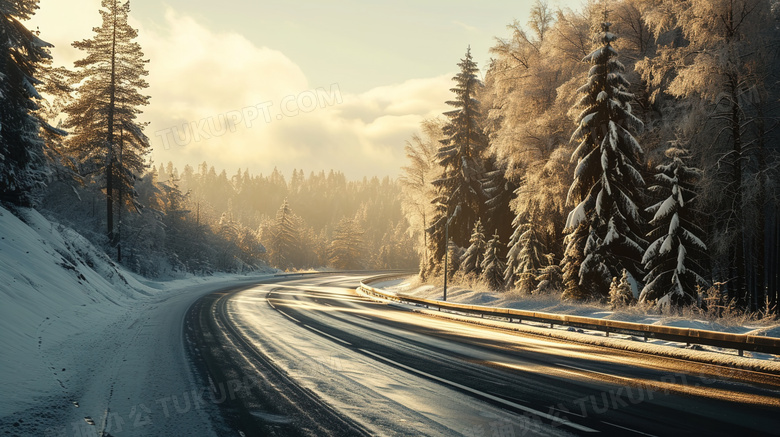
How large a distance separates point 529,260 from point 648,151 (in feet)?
29.2

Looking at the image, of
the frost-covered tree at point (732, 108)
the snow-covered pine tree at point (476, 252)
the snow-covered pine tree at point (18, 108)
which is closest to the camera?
the frost-covered tree at point (732, 108)

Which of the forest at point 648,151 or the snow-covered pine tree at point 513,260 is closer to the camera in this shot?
the forest at point 648,151

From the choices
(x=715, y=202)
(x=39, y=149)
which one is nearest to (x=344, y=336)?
(x=715, y=202)

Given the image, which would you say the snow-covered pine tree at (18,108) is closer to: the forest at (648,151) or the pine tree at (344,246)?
the forest at (648,151)

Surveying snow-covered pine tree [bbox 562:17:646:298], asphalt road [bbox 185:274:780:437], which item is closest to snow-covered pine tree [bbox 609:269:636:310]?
snow-covered pine tree [bbox 562:17:646:298]

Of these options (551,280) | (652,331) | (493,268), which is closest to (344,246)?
(493,268)

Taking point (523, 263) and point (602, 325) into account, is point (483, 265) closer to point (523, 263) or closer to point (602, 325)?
point (523, 263)

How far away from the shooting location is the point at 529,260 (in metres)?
27.1

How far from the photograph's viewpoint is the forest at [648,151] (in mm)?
18203

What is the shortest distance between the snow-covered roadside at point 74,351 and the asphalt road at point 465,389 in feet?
2.80

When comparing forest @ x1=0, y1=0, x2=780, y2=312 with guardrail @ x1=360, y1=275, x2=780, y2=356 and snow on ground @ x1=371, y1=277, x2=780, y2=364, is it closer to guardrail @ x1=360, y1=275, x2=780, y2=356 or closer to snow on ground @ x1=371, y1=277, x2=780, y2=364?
snow on ground @ x1=371, y1=277, x2=780, y2=364

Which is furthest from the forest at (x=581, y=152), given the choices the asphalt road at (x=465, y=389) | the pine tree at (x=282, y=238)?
the pine tree at (x=282, y=238)

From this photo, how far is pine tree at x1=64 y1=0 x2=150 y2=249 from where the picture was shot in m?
29.7

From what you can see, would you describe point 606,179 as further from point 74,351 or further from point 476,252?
point 74,351
